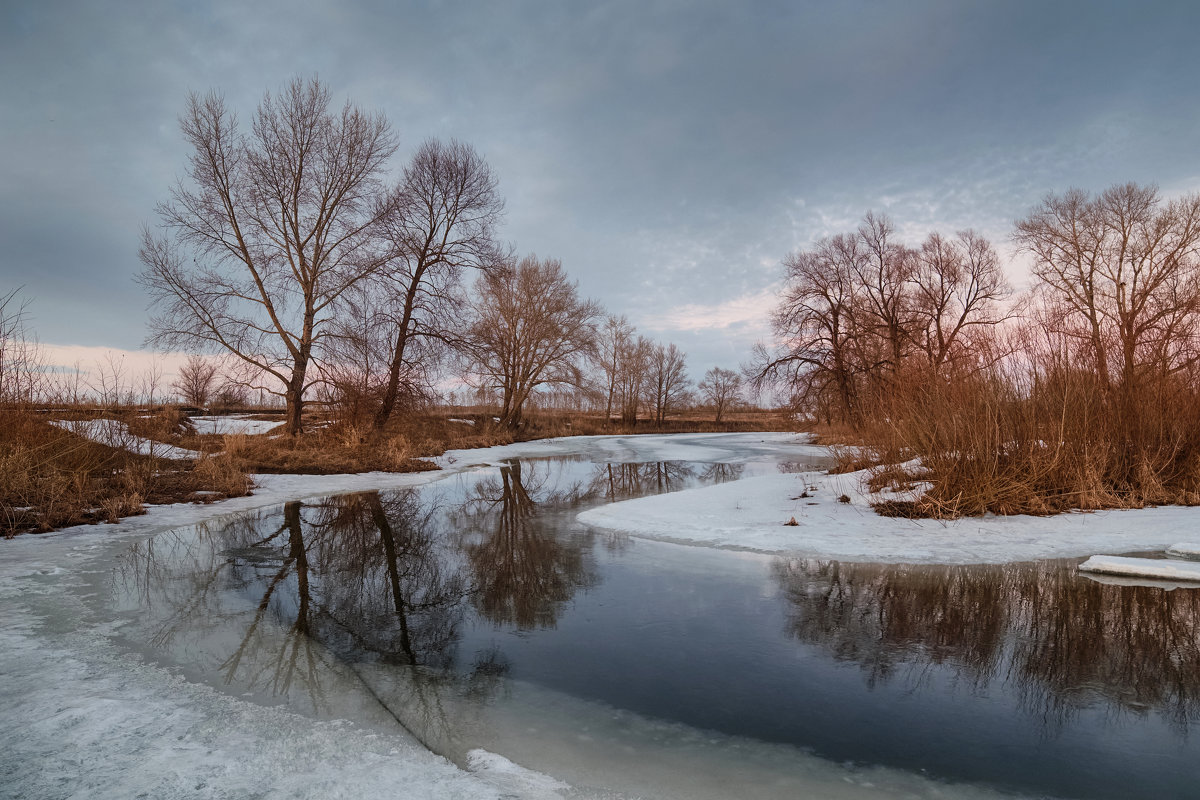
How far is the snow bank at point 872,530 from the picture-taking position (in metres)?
7.02

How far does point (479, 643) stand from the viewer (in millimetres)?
4270

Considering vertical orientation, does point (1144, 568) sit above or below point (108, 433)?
below

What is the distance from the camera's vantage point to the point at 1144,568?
6.03 m

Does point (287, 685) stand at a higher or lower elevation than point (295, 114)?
lower

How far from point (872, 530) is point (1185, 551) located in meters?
3.25

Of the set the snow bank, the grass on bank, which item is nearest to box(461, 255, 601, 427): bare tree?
the grass on bank

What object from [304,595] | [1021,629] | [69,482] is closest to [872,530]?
[1021,629]

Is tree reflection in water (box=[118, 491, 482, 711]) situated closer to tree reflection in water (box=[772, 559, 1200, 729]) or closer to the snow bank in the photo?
tree reflection in water (box=[772, 559, 1200, 729])

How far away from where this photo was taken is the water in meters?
2.82

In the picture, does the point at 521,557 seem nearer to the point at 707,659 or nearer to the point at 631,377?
the point at 707,659

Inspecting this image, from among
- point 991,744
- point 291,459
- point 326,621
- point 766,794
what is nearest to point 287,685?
point 326,621

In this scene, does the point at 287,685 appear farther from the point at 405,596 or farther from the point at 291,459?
the point at 291,459

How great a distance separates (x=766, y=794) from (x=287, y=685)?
279 cm

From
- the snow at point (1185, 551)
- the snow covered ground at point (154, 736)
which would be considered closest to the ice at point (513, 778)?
the snow covered ground at point (154, 736)
